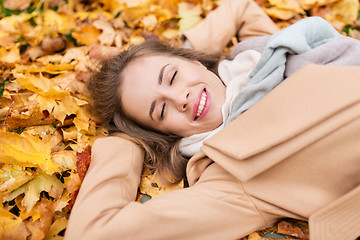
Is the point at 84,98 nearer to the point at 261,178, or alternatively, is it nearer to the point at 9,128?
the point at 9,128

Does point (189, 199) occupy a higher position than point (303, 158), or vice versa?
point (303, 158)

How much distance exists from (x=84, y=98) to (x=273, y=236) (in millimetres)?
1320

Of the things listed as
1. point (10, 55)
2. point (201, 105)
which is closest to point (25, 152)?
point (201, 105)

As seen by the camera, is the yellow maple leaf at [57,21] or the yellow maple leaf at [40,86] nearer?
the yellow maple leaf at [40,86]

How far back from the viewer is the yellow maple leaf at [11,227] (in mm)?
1250

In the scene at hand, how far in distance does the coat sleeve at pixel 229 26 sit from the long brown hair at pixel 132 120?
0.23 meters

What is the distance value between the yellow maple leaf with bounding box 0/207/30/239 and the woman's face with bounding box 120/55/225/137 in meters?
0.76

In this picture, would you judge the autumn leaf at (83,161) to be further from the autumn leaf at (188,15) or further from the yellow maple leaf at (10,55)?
the autumn leaf at (188,15)

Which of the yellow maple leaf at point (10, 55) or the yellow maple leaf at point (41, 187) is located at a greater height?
the yellow maple leaf at point (10, 55)

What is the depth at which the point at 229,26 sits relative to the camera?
223 centimetres

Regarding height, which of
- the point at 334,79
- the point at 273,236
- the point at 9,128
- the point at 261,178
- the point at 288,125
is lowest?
the point at 273,236

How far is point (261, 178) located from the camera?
131 cm

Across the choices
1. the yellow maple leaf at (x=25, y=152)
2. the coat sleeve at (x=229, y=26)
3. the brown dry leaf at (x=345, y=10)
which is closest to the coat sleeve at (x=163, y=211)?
the yellow maple leaf at (x=25, y=152)

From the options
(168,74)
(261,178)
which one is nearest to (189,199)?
(261,178)
